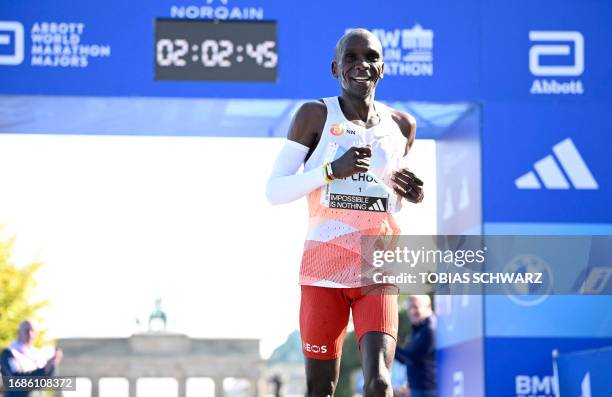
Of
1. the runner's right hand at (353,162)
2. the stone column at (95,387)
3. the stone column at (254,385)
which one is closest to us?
the runner's right hand at (353,162)

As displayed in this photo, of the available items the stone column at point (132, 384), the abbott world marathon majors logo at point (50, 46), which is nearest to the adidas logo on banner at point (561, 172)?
the abbott world marathon majors logo at point (50, 46)

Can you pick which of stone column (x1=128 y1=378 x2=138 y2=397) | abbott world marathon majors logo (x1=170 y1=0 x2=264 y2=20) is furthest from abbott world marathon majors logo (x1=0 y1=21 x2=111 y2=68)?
stone column (x1=128 y1=378 x2=138 y2=397)

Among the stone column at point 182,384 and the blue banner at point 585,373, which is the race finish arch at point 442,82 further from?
the stone column at point 182,384

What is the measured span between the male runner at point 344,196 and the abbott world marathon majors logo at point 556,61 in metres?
5.67

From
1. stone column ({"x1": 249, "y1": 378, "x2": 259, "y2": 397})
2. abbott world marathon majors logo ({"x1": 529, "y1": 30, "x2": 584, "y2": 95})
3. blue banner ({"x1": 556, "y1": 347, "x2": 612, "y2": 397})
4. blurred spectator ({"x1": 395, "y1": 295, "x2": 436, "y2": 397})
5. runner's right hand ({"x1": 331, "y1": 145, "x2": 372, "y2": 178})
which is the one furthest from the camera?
stone column ({"x1": 249, "y1": 378, "x2": 259, "y2": 397})

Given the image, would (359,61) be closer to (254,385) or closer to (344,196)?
(344,196)

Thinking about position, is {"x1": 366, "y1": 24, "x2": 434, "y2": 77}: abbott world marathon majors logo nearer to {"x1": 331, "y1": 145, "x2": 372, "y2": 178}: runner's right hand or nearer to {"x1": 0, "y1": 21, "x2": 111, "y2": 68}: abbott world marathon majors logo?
{"x1": 0, "y1": 21, "x2": 111, "y2": 68}: abbott world marathon majors logo

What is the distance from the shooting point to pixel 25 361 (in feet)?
28.0

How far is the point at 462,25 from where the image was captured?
962cm

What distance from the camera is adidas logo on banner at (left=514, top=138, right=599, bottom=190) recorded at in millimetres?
9609

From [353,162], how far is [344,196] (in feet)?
0.78

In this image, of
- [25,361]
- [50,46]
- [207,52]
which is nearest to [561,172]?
[207,52]

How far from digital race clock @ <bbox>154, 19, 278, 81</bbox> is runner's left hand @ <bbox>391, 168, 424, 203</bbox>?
552 centimetres

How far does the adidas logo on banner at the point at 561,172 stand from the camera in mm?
9609
